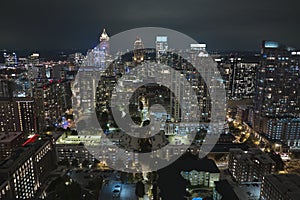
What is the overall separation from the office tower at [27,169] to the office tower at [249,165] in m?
4.29

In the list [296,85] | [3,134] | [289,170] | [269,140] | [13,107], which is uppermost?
[296,85]

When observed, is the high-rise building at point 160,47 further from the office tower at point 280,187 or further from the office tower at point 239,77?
the office tower at point 280,187

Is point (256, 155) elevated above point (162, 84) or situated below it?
below

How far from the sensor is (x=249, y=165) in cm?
476

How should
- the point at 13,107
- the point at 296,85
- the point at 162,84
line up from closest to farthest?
the point at 13,107 < the point at 296,85 < the point at 162,84

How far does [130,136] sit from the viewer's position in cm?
636

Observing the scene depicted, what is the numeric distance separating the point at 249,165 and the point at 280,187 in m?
1.06

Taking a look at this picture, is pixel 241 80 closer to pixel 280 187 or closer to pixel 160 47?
pixel 160 47

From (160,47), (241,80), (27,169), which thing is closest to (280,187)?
(27,169)

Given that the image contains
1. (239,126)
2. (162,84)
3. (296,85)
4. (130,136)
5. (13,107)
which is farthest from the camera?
(162,84)

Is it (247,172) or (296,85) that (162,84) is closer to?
(296,85)

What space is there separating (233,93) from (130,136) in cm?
741

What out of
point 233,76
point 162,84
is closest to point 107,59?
point 162,84

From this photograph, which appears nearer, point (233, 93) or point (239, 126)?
point (239, 126)
